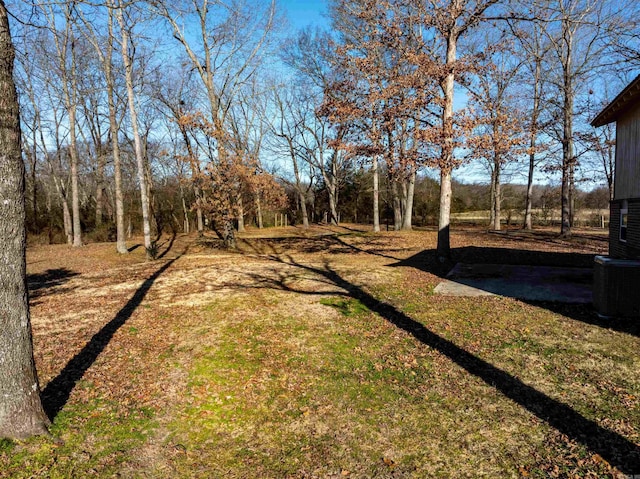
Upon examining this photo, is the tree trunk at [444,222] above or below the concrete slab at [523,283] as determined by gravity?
above

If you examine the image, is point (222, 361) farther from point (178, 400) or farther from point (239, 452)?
point (239, 452)

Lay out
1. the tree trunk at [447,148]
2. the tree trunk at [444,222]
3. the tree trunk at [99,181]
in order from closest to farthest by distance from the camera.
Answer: the tree trunk at [447,148], the tree trunk at [444,222], the tree trunk at [99,181]

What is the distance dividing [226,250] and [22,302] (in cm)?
1505

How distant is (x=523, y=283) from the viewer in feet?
31.1

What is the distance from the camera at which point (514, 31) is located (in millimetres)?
11523

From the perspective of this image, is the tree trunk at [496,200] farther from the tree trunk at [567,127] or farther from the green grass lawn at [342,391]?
the green grass lawn at [342,391]

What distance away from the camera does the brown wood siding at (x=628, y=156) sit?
925 cm

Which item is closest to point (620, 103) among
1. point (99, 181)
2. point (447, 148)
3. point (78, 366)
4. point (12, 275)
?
point (447, 148)

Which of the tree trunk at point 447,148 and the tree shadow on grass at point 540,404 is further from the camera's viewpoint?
the tree trunk at point 447,148

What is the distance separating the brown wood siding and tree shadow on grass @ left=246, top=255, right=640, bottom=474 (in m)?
6.77

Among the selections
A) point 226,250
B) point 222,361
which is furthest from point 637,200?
point 226,250

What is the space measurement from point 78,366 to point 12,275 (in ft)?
8.46

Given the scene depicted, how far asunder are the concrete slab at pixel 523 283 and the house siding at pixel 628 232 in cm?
94

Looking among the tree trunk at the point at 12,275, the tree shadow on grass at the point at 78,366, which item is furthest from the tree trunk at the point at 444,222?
the tree trunk at the point at 12,275
